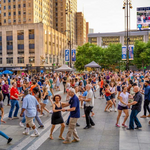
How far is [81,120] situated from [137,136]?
2946 mm

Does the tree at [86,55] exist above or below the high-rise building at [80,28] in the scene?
below

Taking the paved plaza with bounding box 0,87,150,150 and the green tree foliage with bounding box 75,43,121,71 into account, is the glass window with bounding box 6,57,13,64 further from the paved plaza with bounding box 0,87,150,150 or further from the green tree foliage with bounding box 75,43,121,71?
the paved plaza with bounding box 0,87,150,150


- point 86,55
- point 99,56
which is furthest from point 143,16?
point 86,55

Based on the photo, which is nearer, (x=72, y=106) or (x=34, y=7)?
(x=72, y=106)

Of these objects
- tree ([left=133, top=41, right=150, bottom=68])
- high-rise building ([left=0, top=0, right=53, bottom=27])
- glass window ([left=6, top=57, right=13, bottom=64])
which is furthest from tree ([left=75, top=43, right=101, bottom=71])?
high-rise building ([left=0, top=0, right=53, bottom=27])

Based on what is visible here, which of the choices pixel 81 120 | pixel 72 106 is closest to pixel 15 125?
pixel 81 120

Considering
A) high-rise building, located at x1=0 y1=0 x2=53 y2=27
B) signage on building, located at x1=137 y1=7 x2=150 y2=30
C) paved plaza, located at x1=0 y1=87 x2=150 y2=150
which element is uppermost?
high-rise building, located at x1=0 y1=0 x2=53 y2=27

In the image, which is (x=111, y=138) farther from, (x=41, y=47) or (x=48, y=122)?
(x=41, y=47)

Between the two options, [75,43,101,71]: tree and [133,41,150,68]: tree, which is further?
[75,43,101,71]: tree

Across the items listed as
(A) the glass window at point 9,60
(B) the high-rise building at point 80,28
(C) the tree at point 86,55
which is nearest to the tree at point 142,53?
(C) the tree at point 86,55

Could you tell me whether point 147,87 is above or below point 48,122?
above

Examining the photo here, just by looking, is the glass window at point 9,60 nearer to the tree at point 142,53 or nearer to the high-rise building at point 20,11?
the high-rise building at point 20,11

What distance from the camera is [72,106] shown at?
6.38 meters

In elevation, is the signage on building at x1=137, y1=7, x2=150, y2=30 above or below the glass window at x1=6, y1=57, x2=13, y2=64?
above
